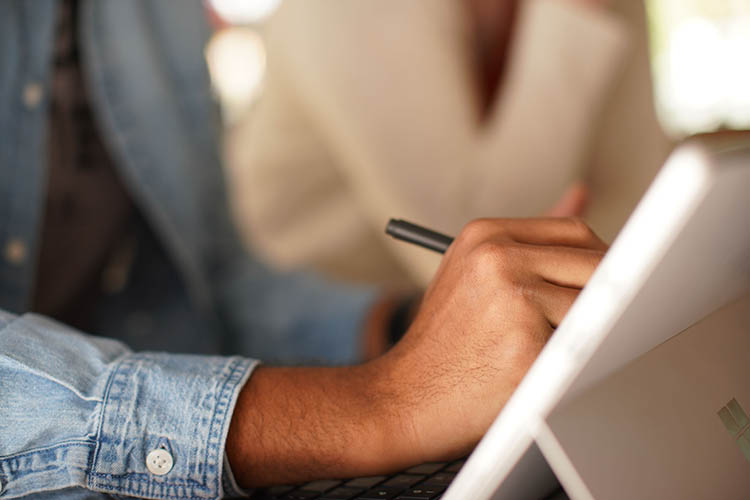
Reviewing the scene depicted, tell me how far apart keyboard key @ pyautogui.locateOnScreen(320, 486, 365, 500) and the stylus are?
0.17m

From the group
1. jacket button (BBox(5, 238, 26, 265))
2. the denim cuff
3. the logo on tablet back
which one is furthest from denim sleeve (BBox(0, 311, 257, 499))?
jacket button (BBox(5, 238, 26, 265))

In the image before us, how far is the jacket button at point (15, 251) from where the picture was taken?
85cm

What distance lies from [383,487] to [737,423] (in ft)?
0.69

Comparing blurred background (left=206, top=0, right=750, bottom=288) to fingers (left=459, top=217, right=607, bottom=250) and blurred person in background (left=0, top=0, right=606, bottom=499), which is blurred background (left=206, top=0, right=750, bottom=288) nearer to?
blurred person in background (left=0, top=0, right=606, bottom=499)

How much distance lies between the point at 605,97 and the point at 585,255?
1105 mm

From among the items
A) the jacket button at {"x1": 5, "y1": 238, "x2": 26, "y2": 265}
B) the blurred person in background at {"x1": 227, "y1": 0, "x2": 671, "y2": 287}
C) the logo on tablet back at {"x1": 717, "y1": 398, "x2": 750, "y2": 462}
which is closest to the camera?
the logo on tablet back at {"x1": 717, "y1": 398, "x2": 750, "y2": 462}

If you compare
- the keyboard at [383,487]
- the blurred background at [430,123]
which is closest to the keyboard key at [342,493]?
the keyboard at [383,487]

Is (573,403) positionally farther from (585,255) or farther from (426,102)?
(426,102)

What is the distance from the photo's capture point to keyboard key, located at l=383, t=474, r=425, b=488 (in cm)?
47

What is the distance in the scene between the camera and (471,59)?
57.4 inches

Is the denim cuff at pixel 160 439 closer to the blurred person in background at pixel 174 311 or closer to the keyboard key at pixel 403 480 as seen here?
the blurred person in background at pixel 174 311

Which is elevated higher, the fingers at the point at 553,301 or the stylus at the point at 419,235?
the stylus at the point at 419,235

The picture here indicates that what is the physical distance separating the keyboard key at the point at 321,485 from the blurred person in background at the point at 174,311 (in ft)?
0.09

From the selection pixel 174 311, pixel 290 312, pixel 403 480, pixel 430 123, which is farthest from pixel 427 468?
pixel 430 123
